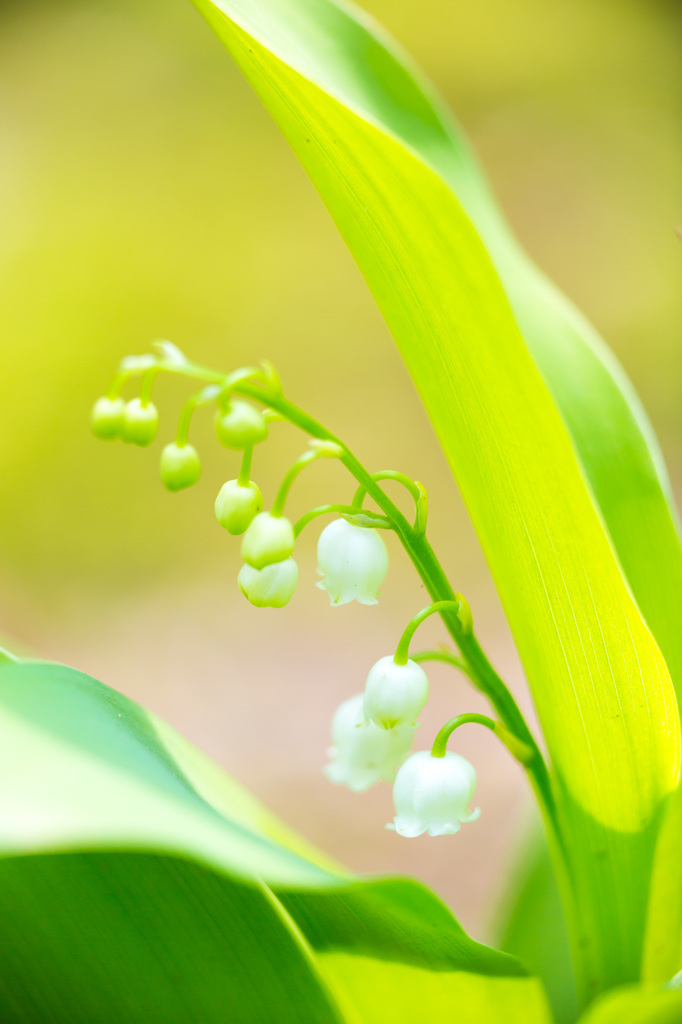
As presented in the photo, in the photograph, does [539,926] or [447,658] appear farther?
[539,926]

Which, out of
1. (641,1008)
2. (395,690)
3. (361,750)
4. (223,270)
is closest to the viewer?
(641,1008)

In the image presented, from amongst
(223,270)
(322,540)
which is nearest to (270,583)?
(322,540)

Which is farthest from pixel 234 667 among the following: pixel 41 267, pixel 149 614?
pixel 41 267

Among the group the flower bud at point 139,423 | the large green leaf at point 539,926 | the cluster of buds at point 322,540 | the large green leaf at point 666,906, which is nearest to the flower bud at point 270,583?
the cluster of buds at point 322,540

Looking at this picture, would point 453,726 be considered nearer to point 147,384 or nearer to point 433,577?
point 433,577

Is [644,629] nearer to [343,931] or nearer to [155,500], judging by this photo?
[343,931]

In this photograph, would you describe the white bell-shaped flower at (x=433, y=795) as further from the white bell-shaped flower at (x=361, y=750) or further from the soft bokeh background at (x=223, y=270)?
the soft bokeh background at (x=223, y=270)

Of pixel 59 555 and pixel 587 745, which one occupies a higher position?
pixel 587 745

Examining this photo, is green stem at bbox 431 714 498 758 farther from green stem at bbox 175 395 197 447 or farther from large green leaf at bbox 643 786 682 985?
green stem at bbox 175 395 197 447
